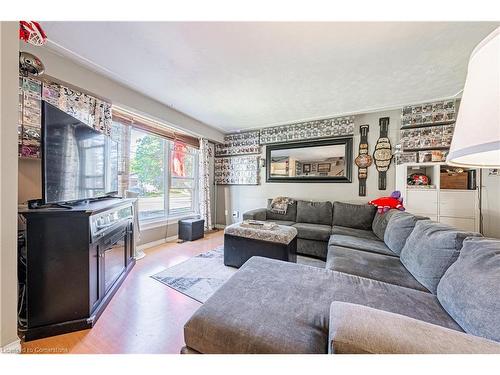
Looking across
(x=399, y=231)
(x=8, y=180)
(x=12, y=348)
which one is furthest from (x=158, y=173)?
(x=399, y=231)

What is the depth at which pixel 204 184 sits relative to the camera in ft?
13.4

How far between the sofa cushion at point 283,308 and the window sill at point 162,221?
2.45 meters

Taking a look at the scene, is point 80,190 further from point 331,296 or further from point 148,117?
point 331,296

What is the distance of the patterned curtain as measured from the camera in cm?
401

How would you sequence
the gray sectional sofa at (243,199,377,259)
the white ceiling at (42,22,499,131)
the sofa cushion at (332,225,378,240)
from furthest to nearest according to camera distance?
the gray sectional sofa at (243,199,377,259), the sofa cushion at (332,225,378,240), the white ceiling at (42,22,499,131)

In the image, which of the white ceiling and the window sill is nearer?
A: the white ceiling

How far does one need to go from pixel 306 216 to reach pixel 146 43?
3096 mm

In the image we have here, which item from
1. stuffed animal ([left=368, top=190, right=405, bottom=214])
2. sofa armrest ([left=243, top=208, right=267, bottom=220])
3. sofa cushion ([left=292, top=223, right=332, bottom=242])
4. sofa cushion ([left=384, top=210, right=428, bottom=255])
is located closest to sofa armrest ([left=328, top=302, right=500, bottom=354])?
sofa cushion ([left=384, top=210, right=428, bottom=255])

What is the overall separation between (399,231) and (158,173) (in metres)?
3.60

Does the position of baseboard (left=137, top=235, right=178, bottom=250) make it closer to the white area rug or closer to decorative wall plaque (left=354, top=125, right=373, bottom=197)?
the white area rug

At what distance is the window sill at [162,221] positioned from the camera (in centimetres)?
309

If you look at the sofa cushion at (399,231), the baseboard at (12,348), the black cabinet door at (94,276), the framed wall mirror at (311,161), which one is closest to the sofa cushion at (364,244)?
the sofa cushion at (399,231)

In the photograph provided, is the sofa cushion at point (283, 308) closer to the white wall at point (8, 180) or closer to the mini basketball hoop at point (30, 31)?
the white wall at point (8, 180)

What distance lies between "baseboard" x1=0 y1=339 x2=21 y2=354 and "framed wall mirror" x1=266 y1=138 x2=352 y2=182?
12.0 feet
